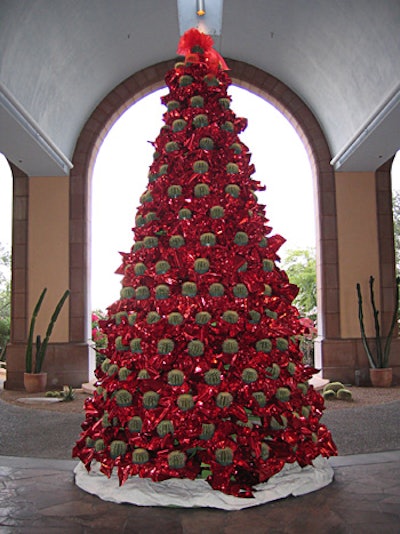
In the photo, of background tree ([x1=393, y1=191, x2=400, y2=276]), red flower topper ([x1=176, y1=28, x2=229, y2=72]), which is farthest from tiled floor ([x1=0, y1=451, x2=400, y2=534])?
background tree ([x1=393, y1=191, x2=400, y2=276])

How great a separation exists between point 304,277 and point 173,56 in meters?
4.93

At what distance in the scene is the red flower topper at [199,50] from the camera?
2.73 metres

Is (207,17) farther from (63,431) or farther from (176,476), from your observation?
(176,476)

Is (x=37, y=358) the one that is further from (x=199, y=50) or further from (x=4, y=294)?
(x=4, y=294)

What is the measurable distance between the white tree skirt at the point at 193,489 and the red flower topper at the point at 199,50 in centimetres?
209

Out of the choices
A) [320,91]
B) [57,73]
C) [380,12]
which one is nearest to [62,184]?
[57,73]

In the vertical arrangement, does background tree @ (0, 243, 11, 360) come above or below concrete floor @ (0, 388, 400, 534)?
above

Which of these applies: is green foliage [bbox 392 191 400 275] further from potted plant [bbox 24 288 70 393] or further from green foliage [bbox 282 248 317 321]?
potted plant [bbox 24 288 70 393]

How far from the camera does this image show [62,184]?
6.36 m

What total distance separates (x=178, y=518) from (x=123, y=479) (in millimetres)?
306

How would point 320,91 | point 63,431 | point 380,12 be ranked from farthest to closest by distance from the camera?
1. point 320,91
2. point 380,12
3. point 63,431

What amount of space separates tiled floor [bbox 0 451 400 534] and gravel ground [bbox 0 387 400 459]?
73 centimetres

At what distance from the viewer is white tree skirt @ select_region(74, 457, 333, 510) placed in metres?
2.15

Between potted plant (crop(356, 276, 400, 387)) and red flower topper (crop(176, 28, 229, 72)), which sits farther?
potted plant (crop(356, 276, 400, 387))
